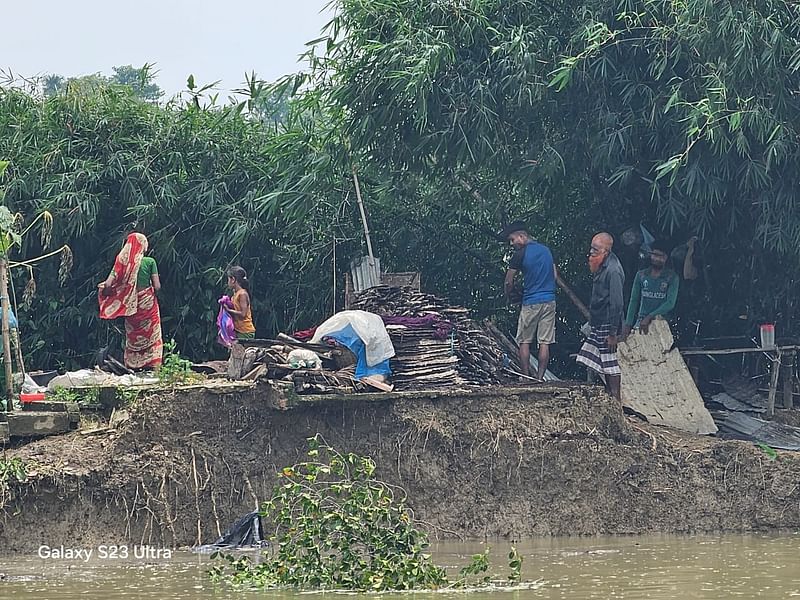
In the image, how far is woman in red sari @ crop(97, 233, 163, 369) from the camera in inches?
488

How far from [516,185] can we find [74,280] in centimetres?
489

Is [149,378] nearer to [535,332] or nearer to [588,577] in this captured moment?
[535,332]

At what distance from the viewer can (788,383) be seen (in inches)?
509

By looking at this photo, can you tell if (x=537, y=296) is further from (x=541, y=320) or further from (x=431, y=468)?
(x=431, y=468)

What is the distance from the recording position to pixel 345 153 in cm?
1310

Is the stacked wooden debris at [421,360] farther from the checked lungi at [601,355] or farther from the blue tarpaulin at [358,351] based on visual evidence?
the checked lungi at [601,355]

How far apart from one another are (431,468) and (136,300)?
135 inches

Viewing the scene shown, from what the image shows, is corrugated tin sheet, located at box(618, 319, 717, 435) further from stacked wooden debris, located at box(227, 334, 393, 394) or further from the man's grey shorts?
stacked wooden debris, located at box(227, 334, 393, 394)

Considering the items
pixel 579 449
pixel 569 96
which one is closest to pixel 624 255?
pixel 569 96

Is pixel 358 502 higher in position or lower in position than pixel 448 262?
lower

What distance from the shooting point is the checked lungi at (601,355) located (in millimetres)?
11883

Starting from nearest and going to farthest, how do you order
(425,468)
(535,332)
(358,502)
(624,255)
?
(358,502) → (425,468) → (535,332) → (624,255)

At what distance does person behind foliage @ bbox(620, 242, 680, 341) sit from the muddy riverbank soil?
123 centimetres

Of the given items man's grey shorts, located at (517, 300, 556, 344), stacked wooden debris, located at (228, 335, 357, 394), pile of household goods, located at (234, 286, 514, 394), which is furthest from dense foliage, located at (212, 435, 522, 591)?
man's grey shorts, located at (517, 300, 556, 344)
